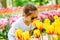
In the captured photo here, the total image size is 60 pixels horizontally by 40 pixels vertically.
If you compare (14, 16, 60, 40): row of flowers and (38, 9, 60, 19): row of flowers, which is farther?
(38, 9, 60, 19): row of flowers

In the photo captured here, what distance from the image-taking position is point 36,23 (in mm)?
1045

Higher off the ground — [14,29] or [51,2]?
[51,2]

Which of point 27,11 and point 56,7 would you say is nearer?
point 27,11

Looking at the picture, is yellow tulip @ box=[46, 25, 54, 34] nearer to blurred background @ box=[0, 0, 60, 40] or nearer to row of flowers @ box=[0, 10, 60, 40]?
row of flowers @ box=[0, 10, 60, 40]

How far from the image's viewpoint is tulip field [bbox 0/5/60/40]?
3.29ft

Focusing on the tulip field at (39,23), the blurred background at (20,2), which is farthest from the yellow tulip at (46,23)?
the blurred background at (20,2)

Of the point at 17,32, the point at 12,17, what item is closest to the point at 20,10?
the point at 12,17

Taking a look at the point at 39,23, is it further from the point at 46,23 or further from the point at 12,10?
the point at 12,10

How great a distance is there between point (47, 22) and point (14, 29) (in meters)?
0.21

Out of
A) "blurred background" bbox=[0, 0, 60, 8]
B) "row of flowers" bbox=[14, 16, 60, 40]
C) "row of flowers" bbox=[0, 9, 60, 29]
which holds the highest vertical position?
"blurred background" bbox=[0, 0, 60, 8]

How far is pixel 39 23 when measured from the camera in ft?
3.38

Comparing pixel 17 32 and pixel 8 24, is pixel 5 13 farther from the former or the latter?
pixel 17 32

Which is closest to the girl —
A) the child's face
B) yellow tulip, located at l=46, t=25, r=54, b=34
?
the child's face

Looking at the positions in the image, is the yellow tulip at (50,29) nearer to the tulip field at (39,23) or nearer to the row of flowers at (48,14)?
the tulip field at (39,23)
